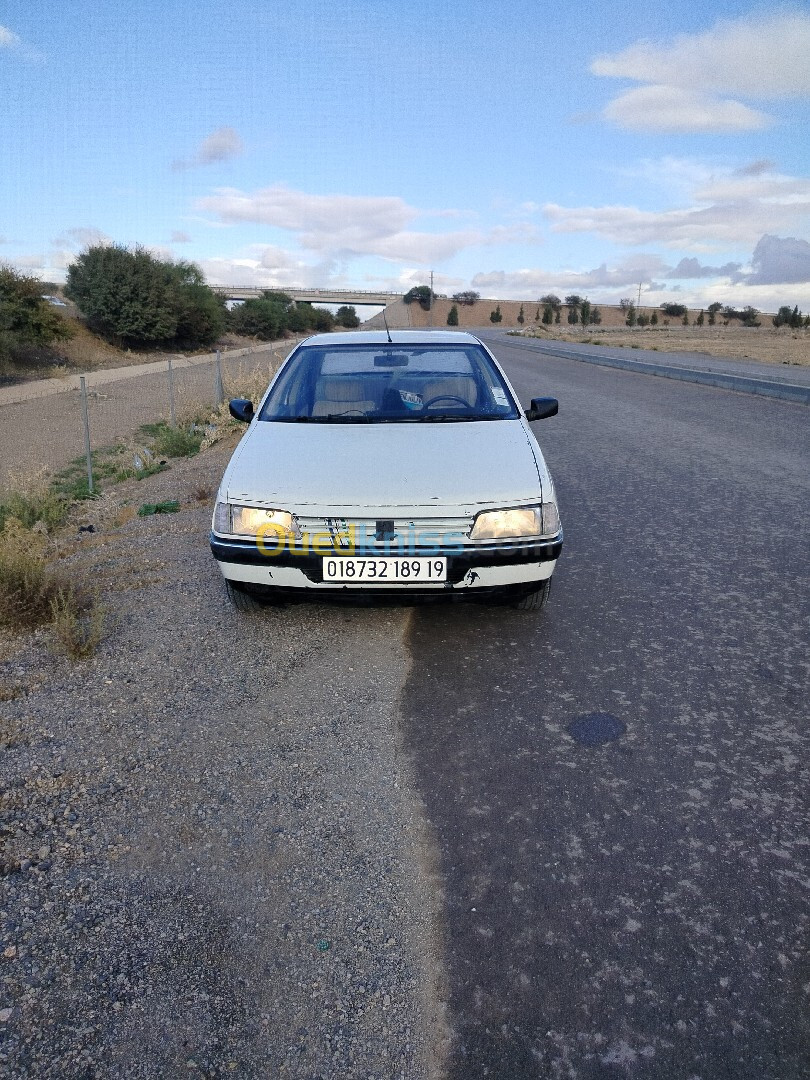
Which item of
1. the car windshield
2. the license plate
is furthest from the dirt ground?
the license plate

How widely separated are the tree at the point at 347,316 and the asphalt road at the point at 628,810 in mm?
106635

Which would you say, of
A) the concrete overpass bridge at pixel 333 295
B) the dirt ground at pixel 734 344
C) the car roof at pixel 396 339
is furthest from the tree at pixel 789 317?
the car roof at pixel 396 339

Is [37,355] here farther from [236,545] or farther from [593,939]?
[593,939]

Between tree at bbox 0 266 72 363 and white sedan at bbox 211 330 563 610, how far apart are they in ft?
83.5

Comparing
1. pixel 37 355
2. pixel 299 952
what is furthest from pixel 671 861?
pixel 37 355

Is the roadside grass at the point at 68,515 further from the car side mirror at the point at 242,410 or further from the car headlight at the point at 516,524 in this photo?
the car headlight at the point at 516,524

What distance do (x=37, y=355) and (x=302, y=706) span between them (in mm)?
30013

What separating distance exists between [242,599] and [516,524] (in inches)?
57.3

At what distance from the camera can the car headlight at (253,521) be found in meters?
3.55

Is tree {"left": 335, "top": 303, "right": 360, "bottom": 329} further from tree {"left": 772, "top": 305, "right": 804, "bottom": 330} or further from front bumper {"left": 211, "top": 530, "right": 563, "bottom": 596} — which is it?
front bumper {"left": 211, "top": 530, "right": 563, "bottom": 596}

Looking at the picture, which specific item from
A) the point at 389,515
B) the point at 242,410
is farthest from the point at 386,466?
the point at 242,410

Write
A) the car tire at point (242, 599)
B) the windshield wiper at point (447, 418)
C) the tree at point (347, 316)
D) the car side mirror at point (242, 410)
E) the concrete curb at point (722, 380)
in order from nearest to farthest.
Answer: the car tire at point (242, 599), the windshield wiper at point (447, 418), the car side mirror at point (242, 410), the concrete curb at point (722, 380), the tree at point (347, 316)

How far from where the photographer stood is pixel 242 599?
156 inches

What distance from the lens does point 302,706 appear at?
3275mm
